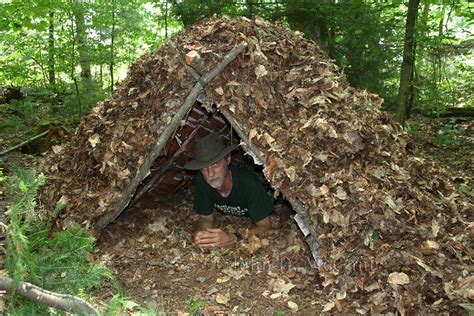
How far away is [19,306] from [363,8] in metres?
7.28

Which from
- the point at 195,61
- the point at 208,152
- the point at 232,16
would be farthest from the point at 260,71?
the point at 232,16

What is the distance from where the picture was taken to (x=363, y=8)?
771cm

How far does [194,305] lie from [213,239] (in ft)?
3.62

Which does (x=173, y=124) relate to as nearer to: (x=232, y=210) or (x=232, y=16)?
(x=232, y=210)

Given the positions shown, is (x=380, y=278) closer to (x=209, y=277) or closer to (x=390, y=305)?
(x=390, y=305)

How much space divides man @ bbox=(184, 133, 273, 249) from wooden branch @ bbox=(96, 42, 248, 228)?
1.34 ft

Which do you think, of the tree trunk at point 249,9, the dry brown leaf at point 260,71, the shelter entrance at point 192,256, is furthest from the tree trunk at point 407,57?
the dry brown leaf at point 260,71

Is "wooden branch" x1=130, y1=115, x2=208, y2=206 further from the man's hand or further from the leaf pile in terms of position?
the man's hand

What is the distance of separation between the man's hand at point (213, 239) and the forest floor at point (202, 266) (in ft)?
0.34

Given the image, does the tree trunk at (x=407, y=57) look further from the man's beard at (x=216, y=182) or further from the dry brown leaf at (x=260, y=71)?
the man's beard at (x=216, y=182)

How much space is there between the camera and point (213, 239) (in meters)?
4.85

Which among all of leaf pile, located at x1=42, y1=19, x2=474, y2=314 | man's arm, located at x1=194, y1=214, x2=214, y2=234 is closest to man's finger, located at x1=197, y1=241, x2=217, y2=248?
man's arm, located at x1=194, y1=214, x2=214, y2=234

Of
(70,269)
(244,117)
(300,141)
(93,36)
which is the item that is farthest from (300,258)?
(93,36)

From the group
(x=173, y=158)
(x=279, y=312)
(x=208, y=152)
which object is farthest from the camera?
(x=173, y=158)
